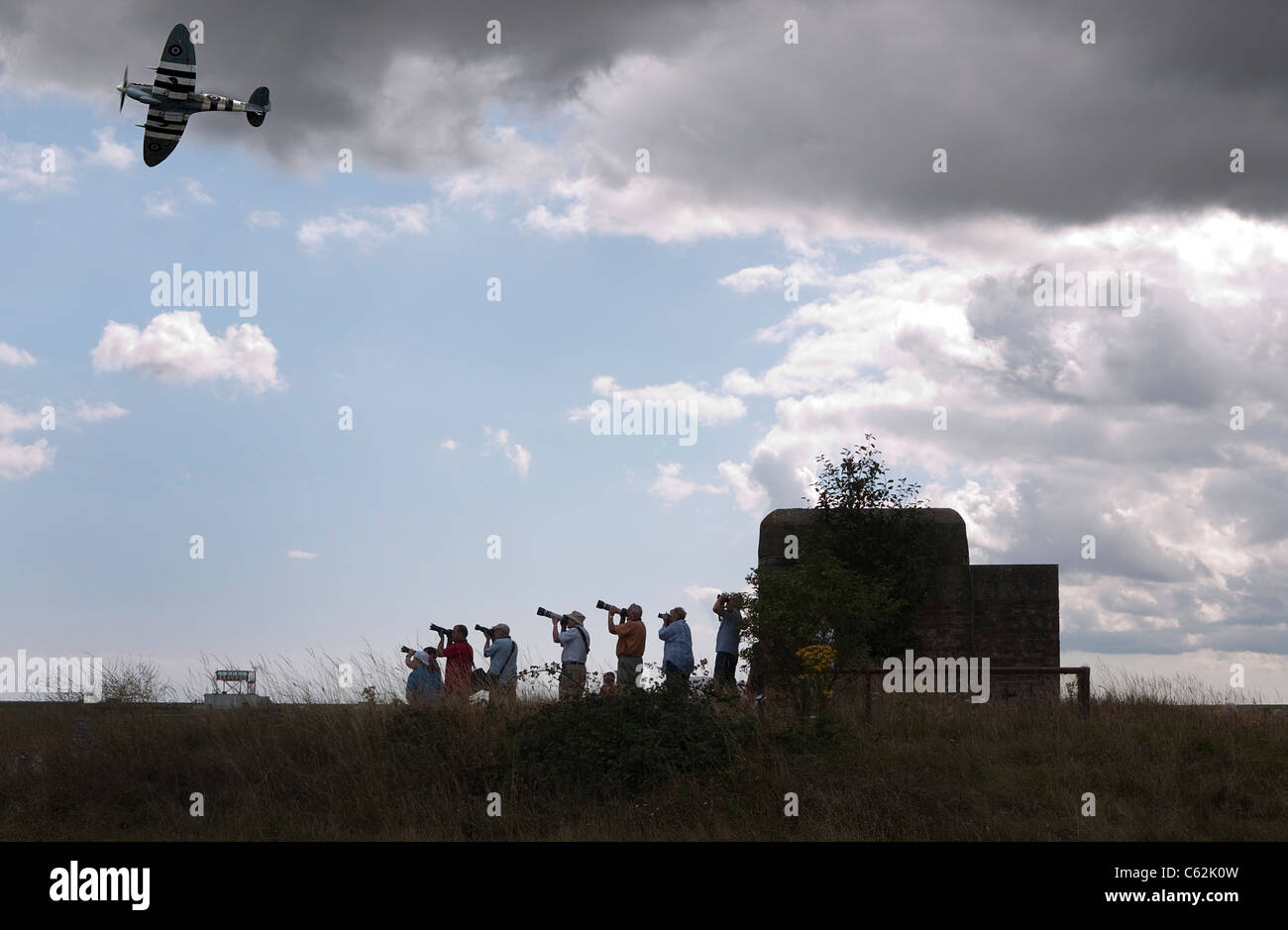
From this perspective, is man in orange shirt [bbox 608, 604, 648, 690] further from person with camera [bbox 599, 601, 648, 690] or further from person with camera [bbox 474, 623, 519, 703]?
person with camera [bbox 474, 623, 519, 703]

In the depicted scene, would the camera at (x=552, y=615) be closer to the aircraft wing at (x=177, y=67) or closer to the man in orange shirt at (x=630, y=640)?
the man in orange shirt at (x=630, y=640)

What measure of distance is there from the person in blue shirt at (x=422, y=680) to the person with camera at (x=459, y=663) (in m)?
0.18

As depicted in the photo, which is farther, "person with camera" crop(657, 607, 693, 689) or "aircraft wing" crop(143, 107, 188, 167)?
"aircraft wing" crop(143, 107, 188, 167)

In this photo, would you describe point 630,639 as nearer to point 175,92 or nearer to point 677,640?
point 677,640

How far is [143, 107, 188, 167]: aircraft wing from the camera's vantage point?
3475cm

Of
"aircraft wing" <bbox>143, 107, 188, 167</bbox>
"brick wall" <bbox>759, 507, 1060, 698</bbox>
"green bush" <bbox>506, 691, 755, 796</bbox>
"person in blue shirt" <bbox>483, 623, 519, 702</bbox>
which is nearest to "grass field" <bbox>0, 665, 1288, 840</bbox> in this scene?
"green bush" <bbox>506, 691, 755, 796</bbox>

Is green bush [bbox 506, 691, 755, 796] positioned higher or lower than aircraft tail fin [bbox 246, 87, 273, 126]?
lower

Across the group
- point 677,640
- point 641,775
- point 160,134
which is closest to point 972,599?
point 677,640

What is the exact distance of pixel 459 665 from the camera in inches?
712

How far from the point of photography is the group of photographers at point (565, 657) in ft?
55.8

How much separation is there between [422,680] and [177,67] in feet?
76.7

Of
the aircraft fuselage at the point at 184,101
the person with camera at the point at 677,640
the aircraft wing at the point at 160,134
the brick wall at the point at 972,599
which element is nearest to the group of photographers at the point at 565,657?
the person with camera at the point at 677,640
